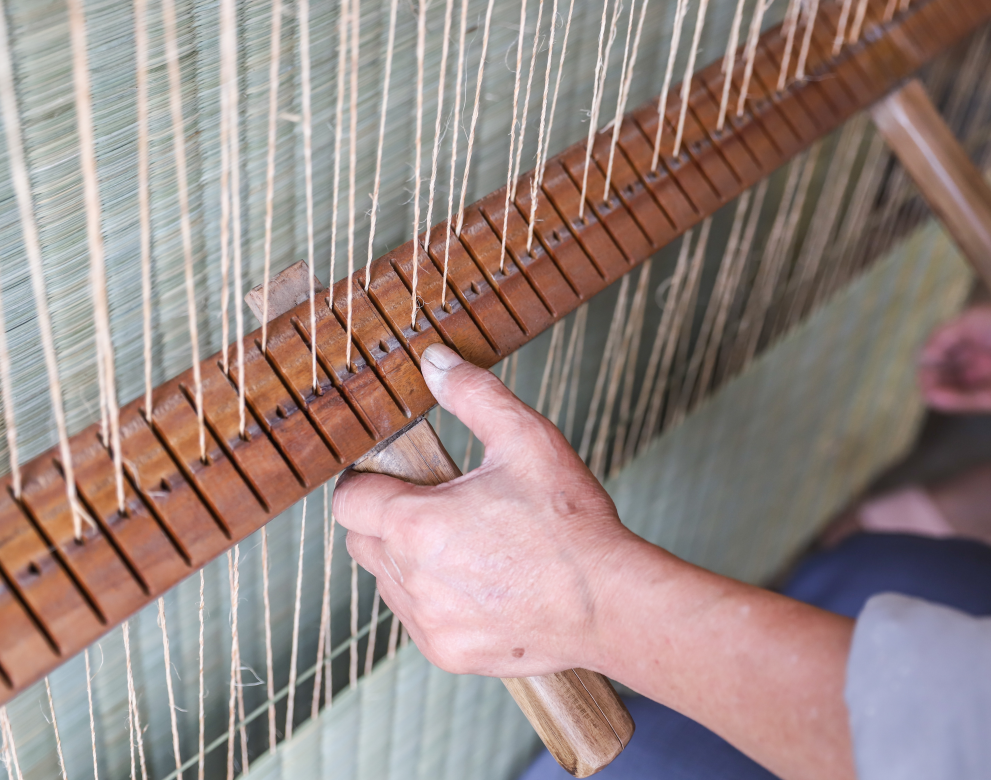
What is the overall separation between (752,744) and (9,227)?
540 mm

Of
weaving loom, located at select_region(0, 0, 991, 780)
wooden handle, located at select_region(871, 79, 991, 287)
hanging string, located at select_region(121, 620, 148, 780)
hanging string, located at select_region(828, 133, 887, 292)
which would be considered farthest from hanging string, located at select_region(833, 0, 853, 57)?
hanging string, located at select_region(121, 620, 148, 780)

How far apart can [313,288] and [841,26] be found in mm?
608

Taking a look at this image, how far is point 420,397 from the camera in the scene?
559 millimetres

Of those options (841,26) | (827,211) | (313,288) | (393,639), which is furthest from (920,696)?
(827,211)

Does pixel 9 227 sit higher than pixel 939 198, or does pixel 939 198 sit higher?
pixel 9 227

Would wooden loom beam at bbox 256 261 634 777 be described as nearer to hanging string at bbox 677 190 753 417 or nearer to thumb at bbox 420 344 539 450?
thumb at bbox 420 344 539 450

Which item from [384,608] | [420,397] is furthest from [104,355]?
[384,608]

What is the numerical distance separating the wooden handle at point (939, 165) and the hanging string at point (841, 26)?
151 mm

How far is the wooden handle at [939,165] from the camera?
37.7 inches

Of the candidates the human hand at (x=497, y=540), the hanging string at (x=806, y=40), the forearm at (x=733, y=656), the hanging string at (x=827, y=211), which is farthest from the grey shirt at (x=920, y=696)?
the hanging string at (x=827, y=211)

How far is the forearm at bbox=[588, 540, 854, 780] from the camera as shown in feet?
1.59

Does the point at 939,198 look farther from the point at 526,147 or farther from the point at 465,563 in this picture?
the point at 465,563

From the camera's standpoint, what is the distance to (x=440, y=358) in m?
0.55

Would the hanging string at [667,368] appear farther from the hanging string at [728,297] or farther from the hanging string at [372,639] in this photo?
the hanging string at [372,639]
